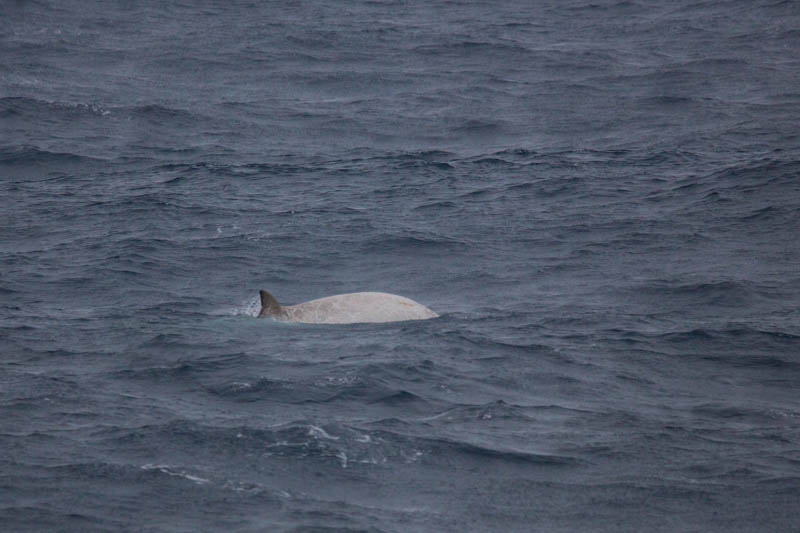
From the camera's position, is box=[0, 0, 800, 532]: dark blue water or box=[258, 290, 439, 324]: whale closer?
box=[0, 0, 800, 532]: dark blue water

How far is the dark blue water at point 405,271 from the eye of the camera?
14039mm

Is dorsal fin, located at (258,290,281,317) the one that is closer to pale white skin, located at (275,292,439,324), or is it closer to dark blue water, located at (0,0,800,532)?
pale white skin, located at (275,292,439,324)

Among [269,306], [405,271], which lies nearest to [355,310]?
[269,306]

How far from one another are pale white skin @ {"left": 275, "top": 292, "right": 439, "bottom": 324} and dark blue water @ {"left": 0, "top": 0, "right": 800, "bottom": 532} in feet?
0.95

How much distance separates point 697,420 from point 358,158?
19.0 metres

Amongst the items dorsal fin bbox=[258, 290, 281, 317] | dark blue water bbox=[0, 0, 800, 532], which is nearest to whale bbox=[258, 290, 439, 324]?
dorsal fin bbox=[258, 290, 281, 317]

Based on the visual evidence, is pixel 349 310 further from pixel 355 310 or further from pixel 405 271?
pixel 405 271

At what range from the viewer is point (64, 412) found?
16125 millimetres

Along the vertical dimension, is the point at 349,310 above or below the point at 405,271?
above

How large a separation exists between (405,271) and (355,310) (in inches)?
163

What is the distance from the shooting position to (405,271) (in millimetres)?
24609

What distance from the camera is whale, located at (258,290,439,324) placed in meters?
20.5

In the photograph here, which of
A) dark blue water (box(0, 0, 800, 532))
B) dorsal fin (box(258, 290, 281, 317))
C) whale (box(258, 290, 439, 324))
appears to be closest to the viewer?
dark blue water (box(0, 0, 800, 532))

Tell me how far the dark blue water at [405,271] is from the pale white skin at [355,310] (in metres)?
0.29
